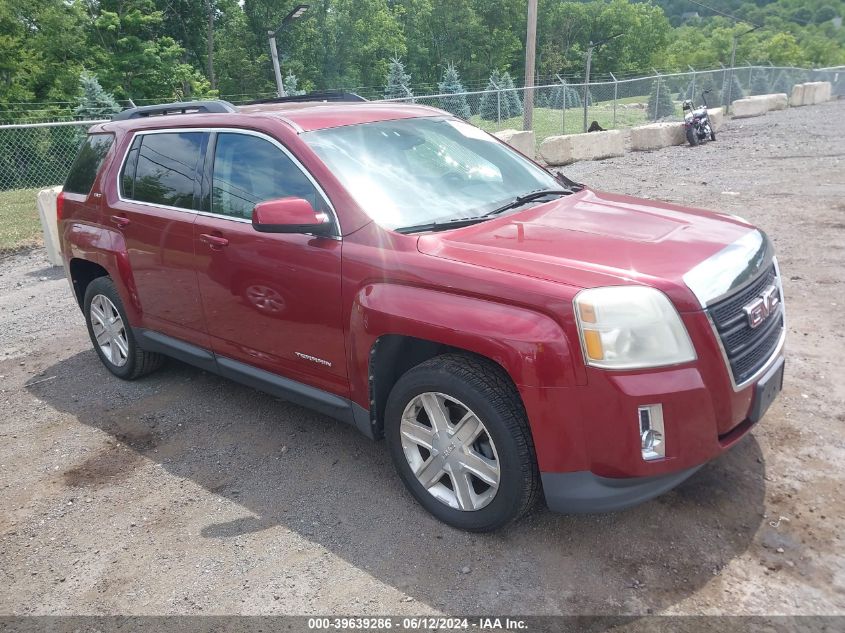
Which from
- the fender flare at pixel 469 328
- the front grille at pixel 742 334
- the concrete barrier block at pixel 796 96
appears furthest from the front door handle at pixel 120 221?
the concrete barrier block at pixel 796 96

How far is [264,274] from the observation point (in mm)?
3623

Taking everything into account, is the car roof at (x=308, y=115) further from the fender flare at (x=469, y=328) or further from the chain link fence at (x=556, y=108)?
the chain link fence at (x=556, y=108)

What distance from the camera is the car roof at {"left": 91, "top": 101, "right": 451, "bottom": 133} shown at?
373 centimetres

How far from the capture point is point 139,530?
3.38 metres

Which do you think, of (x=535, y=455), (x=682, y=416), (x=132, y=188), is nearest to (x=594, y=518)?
(x=535, y=455)

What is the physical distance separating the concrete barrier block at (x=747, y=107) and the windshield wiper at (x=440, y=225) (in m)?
29.7

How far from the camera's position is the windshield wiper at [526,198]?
3.51 m

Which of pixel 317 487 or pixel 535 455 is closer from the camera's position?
pixel 535 455

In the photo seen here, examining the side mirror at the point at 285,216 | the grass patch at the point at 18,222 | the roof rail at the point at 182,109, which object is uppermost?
the roof rail at the point at 182,109

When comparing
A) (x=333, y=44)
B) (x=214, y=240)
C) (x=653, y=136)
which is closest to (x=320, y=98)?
(x=214, y=240)

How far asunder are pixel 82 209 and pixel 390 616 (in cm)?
394

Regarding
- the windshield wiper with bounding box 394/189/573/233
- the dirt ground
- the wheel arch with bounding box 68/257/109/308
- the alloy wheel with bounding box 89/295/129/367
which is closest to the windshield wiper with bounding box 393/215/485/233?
the windshield wiper with bounding box 394/189/573/233

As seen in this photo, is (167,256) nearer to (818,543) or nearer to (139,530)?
(139,530)

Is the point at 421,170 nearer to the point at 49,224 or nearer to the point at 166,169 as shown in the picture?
the point at 166,169
